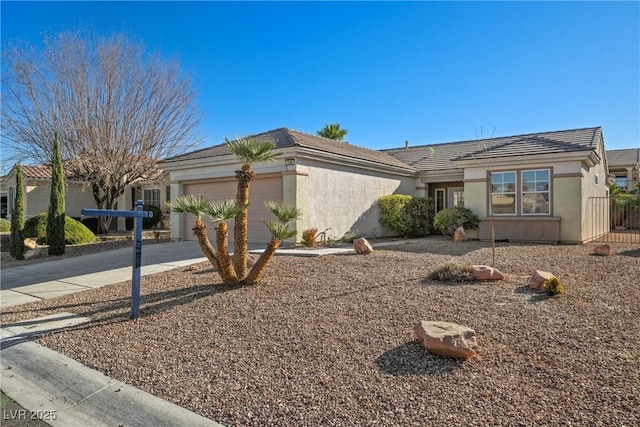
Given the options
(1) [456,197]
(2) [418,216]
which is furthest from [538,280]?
(1) [456,197]

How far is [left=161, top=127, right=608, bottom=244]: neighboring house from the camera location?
13539 mm

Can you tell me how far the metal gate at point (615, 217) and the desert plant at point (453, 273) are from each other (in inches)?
456

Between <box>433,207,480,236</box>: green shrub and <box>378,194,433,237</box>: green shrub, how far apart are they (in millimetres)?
1715

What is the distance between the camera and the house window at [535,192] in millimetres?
14234

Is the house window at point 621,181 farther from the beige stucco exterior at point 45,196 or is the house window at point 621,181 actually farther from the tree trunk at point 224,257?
the beige stucco exterior at point 45,196

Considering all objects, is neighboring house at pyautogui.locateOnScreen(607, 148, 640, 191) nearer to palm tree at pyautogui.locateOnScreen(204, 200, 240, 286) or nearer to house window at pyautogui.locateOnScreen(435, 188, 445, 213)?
house window at pyautogui.locateOnScreen(435, 188, 445, 213)

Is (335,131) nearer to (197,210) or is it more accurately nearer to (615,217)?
(615,217)

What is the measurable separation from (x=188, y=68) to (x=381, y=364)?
21.9m

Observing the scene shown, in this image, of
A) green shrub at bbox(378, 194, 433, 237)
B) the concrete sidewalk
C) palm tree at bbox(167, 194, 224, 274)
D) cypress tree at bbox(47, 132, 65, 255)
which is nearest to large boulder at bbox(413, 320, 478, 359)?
palm tree at bbox(167, 194, 224, 274)

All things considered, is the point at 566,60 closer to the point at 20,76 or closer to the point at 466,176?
the point at 466,176

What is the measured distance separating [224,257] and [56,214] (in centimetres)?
986

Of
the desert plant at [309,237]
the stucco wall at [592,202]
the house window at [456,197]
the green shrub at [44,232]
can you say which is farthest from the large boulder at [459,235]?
the green shrub at [44,232]

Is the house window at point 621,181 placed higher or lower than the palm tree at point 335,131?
lower

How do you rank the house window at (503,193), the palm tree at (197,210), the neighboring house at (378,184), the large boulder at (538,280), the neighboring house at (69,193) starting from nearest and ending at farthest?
the large boulder at (538,280) < the palm tree at (197,210) < the neighboring house at (378,184) < the house window at (503,193) < the neighboring house at (69,193)
